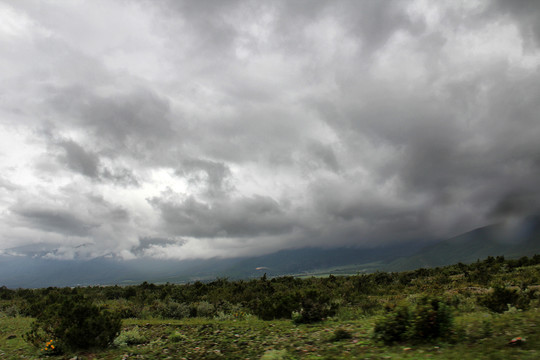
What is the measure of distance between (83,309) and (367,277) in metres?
44.2

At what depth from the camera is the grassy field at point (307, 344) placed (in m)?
7.77

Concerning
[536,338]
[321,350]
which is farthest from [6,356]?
[536,338]

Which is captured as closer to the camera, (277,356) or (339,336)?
(277,356)

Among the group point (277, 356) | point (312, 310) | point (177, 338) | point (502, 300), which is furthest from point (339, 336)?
point (502, 300)

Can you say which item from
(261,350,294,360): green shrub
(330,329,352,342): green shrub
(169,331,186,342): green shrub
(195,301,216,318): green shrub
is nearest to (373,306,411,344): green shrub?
(330,329,352,342): green shrub

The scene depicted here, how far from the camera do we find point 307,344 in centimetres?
1069

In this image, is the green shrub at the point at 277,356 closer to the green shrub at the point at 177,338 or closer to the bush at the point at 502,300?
the green shrub at the point at 177,338

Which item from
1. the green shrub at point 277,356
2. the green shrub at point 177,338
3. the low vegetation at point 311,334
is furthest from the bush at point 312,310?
the green shrub at point 277,356

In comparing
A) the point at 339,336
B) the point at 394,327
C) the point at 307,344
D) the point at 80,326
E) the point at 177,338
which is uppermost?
the point at 80,326

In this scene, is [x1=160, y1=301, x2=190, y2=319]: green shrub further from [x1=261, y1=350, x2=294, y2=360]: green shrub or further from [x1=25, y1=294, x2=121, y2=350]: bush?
[x1=261, y1=350, x2=294, y2=360]: green shrub

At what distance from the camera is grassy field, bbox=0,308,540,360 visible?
25.5 feet

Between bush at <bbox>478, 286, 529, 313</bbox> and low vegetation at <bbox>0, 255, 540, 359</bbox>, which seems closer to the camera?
low vegetation at <bbox>0, 255, 540, 359</bbox>

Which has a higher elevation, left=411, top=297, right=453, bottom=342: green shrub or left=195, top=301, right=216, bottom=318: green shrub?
left=411, top=297, right=453, bottom=342: green shrub

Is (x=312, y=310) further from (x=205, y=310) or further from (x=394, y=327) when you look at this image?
(x=205, y=310)
